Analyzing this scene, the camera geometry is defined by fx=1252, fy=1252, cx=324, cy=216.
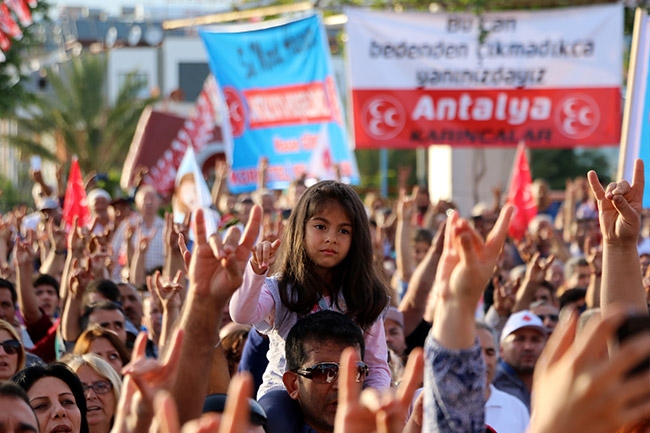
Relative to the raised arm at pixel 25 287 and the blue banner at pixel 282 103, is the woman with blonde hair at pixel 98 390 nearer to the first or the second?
the raised arm at pixel 25 287

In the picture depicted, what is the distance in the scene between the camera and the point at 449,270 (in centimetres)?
290

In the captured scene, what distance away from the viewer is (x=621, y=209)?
4.38 meters

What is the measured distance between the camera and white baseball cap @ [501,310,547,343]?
294 inches

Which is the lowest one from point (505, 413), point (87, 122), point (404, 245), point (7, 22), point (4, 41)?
point (505, 413)

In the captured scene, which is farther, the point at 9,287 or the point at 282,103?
the point at 282,103

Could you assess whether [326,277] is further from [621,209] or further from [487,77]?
[487,77]

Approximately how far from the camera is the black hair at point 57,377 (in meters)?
4.81

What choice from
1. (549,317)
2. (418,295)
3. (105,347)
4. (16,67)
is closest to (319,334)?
(105,347)

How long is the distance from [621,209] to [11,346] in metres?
2.74

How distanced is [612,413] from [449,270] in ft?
2.26

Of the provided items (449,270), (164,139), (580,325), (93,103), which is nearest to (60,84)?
(93,103)

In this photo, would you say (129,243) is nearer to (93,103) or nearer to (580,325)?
(580,325)

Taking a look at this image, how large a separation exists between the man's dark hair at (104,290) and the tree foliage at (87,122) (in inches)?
1167

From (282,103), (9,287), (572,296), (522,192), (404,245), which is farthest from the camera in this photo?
(282,103)
